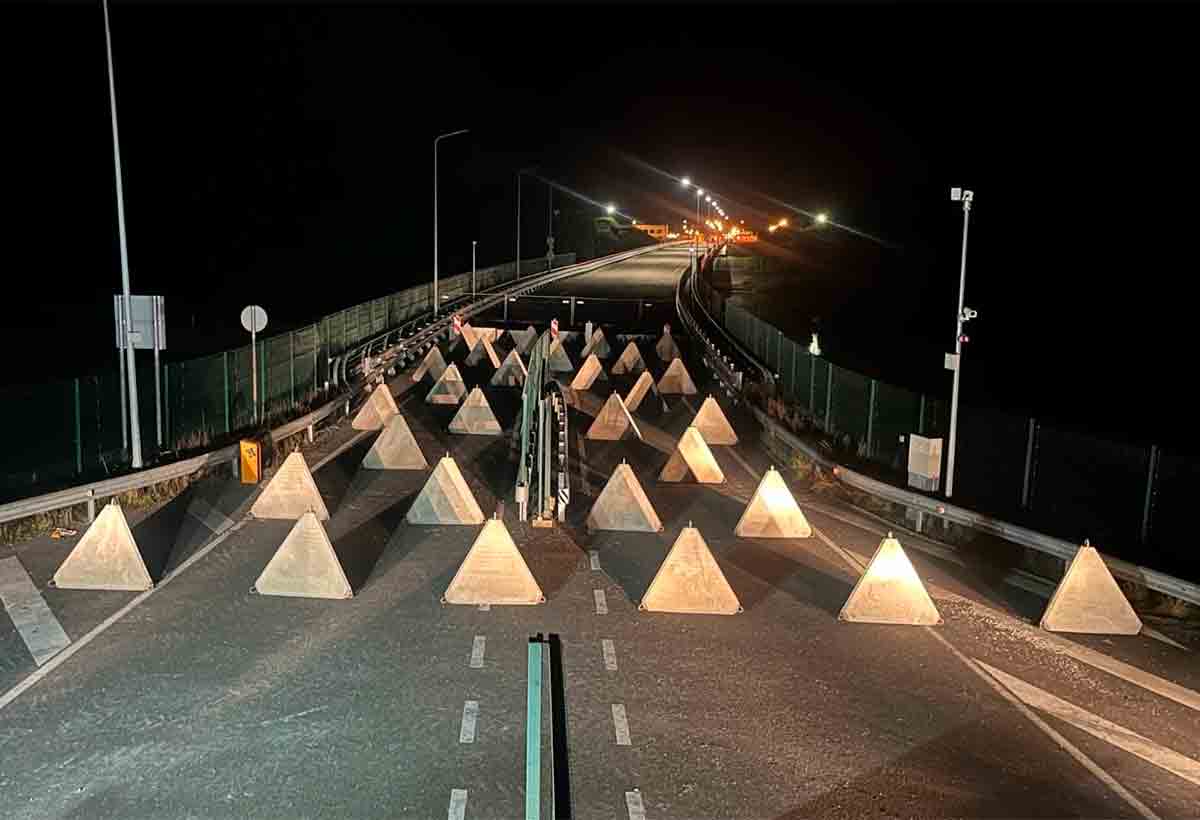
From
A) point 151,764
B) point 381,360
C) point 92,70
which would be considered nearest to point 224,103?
point 92,70

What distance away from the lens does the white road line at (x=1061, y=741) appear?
808 centimetres

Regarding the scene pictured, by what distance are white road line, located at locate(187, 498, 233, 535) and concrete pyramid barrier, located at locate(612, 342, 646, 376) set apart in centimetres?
1921

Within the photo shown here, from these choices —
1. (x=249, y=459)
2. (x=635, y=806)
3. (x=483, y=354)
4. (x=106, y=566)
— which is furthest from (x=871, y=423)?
(x=483, y=354)

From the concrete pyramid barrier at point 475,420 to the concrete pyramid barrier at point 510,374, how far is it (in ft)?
23.6

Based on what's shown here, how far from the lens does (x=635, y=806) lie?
25.4ft

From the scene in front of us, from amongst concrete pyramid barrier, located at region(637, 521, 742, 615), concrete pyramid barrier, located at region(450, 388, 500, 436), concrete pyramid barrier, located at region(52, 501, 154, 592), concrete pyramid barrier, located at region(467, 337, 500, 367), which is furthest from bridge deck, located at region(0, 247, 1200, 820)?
concrete pyramid barrier, located at region(467, 337, 500, 367)

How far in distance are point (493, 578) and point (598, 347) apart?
27.0m

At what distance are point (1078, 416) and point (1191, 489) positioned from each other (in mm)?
17336

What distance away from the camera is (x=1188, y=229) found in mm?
74000

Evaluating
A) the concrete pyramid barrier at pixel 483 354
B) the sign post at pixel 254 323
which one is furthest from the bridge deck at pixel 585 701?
the concrete pyramid barrier at pixel 483 354

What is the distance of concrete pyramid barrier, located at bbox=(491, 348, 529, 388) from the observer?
3250 cm

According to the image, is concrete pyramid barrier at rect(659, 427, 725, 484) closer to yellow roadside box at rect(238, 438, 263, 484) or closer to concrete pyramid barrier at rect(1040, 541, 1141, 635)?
yellow roadside box at rect(238, 438, 263, 484)

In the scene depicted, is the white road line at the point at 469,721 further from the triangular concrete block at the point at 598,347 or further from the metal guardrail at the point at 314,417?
the triangular concrete block at the point at 598,347

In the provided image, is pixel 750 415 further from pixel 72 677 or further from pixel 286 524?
pixel 72 677
